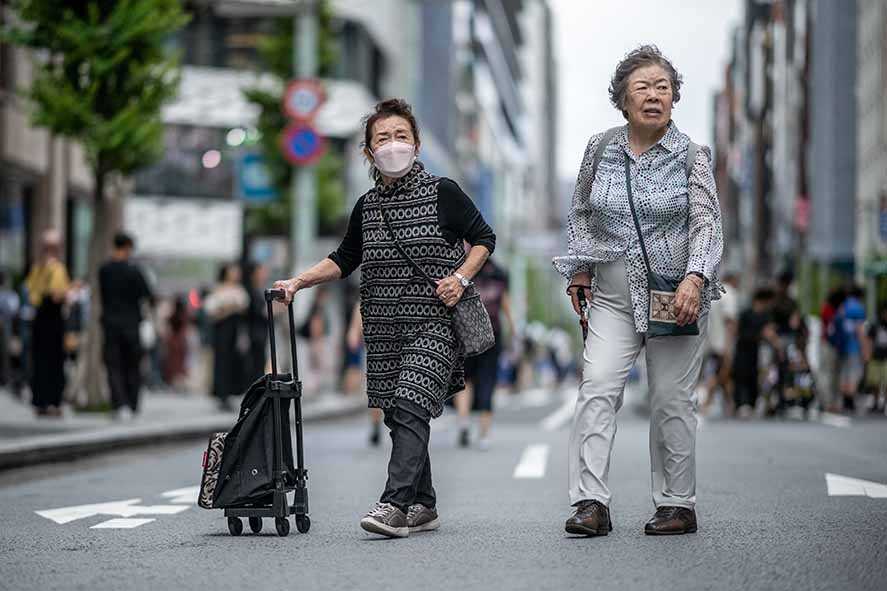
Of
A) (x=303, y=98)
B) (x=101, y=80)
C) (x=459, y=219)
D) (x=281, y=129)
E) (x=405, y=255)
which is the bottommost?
(x=405, y=255)

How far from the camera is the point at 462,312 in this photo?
7.66m

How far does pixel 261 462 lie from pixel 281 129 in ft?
101

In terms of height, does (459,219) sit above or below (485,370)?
above

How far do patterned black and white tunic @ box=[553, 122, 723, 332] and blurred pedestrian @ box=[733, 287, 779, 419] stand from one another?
1573 cm

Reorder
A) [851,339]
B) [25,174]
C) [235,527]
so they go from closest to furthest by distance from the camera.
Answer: [235,527] < [851,339] < [25,174]

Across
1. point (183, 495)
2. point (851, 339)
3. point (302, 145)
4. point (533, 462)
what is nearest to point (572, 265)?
point (183, 495)

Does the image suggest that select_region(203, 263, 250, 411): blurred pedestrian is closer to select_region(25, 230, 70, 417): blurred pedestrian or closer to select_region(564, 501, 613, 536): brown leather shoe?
select_region(25, 230, 70, 417): blurred pedestrian

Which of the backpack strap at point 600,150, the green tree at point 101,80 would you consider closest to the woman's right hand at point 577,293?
the backpack strap at point 600,150

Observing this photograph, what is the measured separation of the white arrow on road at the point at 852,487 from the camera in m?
9.35

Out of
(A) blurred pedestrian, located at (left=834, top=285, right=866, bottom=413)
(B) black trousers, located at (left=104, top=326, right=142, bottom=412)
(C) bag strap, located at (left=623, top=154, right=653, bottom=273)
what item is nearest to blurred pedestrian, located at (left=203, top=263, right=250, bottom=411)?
(B) black trousers, located at (left=104, top=326, right=142, bottom=412)

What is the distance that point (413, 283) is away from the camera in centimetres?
762

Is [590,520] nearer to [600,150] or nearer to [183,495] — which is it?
[600,150]

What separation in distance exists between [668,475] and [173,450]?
9.01 m

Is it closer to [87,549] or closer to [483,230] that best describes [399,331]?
[483,230]
